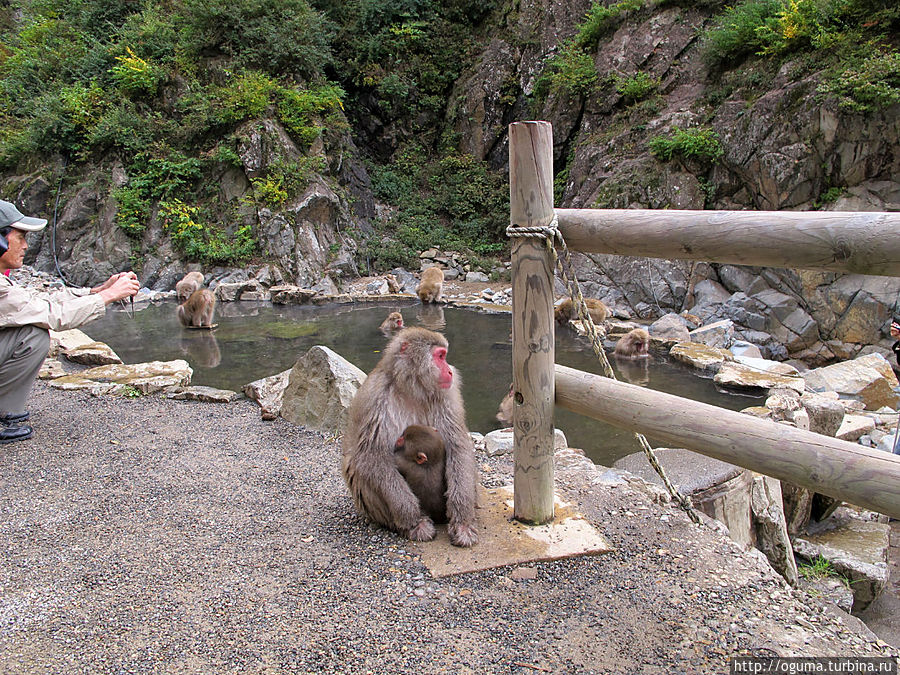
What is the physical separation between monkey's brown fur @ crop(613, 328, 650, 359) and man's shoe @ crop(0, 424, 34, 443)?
19.0ft

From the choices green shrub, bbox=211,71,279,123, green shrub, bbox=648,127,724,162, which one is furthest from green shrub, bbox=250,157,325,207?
green shrub, bbox=648,127,724,162

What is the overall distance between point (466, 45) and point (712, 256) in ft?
58.6

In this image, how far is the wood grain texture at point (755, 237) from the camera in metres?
1.35

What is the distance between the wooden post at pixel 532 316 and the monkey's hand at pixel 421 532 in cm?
37

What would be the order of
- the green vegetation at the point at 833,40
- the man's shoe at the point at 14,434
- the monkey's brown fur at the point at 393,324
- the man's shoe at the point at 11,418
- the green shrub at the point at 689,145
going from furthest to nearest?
the green shrub at the point at 689,145 < the green vegetation at the point at 833,40 < the monkey's brown fur at the point at 393,324 < the man's shoe at the point at 11,418 < the man's shoe at the point at 14,434

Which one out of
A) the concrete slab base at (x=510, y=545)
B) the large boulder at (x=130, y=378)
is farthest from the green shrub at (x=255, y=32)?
the concrete slab base at (x=510, y=545)

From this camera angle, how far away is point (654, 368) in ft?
21.8

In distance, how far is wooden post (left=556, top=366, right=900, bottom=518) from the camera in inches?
52.9

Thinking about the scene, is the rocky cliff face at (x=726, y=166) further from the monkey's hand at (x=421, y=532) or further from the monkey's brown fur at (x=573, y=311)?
the monkey's hand at (x=421, y=532)

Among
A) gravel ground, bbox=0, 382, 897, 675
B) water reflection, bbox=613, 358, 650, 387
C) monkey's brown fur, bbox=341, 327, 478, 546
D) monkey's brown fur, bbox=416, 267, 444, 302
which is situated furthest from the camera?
monkey's brown fur, bbox=416, 267, 444, 302

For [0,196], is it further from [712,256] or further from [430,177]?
[712,256]

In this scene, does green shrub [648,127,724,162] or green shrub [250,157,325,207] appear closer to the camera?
green shrub [648,127,724,162]

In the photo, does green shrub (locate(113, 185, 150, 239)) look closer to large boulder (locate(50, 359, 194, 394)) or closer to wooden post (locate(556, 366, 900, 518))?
large boulder (locate(50, 359, 194, 394))

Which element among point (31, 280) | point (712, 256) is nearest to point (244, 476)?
point (712, 256)
